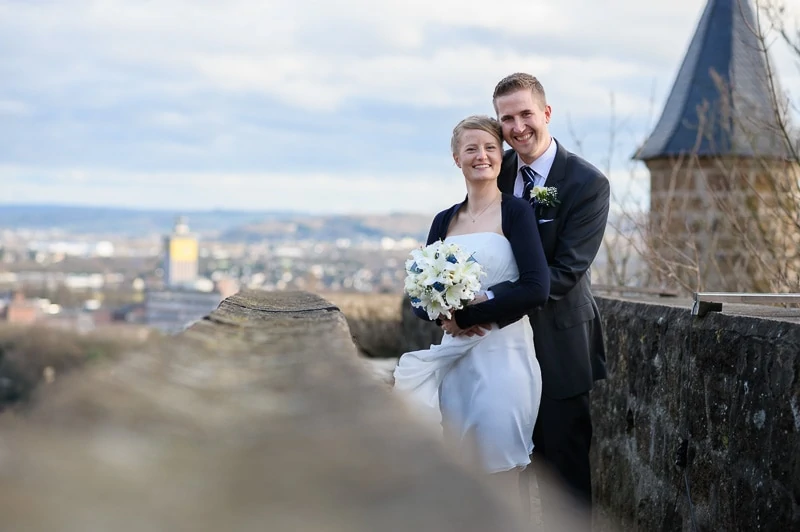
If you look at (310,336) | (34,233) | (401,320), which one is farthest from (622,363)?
(34,233)

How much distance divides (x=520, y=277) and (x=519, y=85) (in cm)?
80

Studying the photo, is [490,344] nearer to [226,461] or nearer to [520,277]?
[520,277]

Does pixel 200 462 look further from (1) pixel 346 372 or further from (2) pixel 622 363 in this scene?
(2) pixel 622 363

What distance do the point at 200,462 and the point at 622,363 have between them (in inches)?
163

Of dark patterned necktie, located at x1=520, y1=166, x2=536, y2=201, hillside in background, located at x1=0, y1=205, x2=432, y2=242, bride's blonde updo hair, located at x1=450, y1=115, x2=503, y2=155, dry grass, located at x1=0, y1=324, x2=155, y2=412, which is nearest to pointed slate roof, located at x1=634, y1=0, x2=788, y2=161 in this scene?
dark patterned necktie, located at x1=520, y1=166, x2=536, y2=201

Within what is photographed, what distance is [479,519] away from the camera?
1.03 meters

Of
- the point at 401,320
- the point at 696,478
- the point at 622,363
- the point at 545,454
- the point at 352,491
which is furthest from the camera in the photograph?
the point at 401,320

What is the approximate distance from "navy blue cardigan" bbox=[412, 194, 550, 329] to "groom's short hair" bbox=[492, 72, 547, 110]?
0.43m

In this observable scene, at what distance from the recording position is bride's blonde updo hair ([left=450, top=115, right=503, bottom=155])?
4.39 m

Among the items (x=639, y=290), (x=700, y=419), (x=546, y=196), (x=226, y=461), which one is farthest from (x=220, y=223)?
(x=226, y=461)

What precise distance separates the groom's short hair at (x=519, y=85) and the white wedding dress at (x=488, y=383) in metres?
0.60

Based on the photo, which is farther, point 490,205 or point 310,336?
point 490,205

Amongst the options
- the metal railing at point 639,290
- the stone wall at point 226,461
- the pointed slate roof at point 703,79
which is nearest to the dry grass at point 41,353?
the stone wall at point 226,461

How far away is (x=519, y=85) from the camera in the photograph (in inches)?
175
